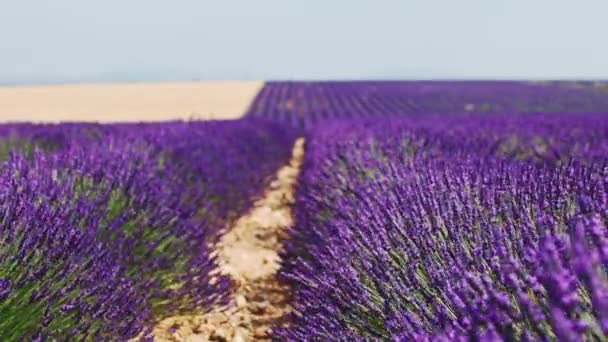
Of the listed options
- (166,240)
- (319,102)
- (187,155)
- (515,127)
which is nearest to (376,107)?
(319,102)

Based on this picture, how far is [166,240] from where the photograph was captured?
117 inches

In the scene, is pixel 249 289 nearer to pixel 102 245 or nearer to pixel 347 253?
pixel 102 245

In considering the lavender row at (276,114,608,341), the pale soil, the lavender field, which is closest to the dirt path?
the lavender field

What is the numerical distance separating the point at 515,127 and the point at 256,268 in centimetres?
456

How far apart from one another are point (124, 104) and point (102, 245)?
23250mm

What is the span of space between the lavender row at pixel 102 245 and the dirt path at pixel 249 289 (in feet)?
0.29

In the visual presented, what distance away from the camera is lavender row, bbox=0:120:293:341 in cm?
201

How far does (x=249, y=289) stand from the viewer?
3.54 m

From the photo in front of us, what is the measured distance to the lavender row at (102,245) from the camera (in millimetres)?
2010

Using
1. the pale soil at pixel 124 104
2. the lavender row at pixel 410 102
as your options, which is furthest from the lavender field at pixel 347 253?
the pale soil at pixel 124 104

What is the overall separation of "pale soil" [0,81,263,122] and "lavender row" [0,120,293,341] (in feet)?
44.5

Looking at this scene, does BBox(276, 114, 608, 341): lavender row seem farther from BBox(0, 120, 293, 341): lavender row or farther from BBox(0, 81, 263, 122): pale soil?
BBox(0, 81, 263, 122): pale soil

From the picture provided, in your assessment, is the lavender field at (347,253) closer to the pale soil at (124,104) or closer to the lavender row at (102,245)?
the lavender row at (102,245)

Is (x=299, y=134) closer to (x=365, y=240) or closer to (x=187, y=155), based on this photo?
Answer: (x=187, y=155)
